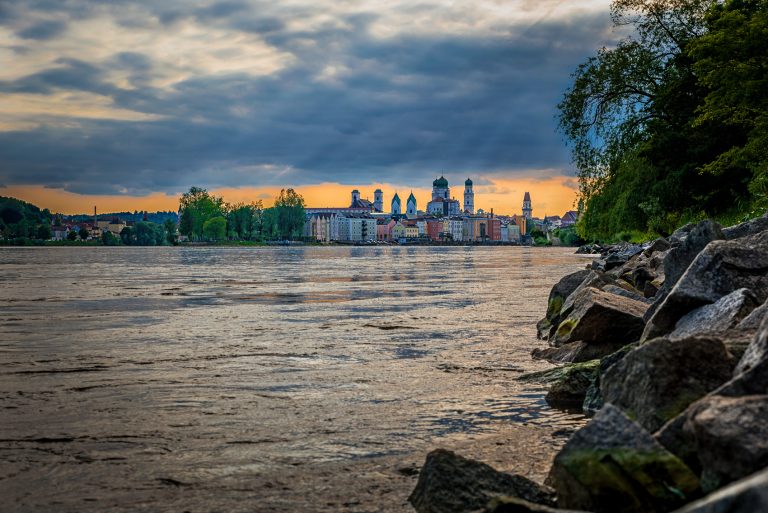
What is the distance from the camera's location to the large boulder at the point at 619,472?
→ 521 centimetres

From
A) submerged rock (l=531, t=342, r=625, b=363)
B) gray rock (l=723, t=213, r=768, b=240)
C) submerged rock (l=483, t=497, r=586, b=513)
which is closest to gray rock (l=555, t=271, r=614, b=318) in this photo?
submerged rock (l=531, t=342, r=625, b=363)

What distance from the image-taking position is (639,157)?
41500mm

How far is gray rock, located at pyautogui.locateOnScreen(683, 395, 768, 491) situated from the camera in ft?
14.9

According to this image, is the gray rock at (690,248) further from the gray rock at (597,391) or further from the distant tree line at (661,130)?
the distant tree line at (661,130)

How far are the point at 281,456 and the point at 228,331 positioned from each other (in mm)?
10868

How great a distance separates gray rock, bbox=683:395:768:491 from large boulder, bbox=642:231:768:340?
4709 mm

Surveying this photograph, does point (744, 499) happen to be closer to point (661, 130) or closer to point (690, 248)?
point (690, 248)

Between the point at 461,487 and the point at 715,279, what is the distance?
509 centimetres

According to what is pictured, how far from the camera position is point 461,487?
615 cm

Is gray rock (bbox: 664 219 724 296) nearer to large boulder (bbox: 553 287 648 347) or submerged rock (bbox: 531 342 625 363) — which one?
large boulder (bbox: 553 287 648 347)

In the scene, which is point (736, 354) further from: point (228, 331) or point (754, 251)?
point (228, 331)

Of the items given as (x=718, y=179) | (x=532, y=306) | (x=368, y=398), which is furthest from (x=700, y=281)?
(x=718, y=179)

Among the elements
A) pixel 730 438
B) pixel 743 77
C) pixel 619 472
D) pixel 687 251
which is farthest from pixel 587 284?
pixel 743 77

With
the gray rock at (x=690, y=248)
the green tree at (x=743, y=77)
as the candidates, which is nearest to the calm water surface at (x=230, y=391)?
the gray rock at (x=690, y=248)
